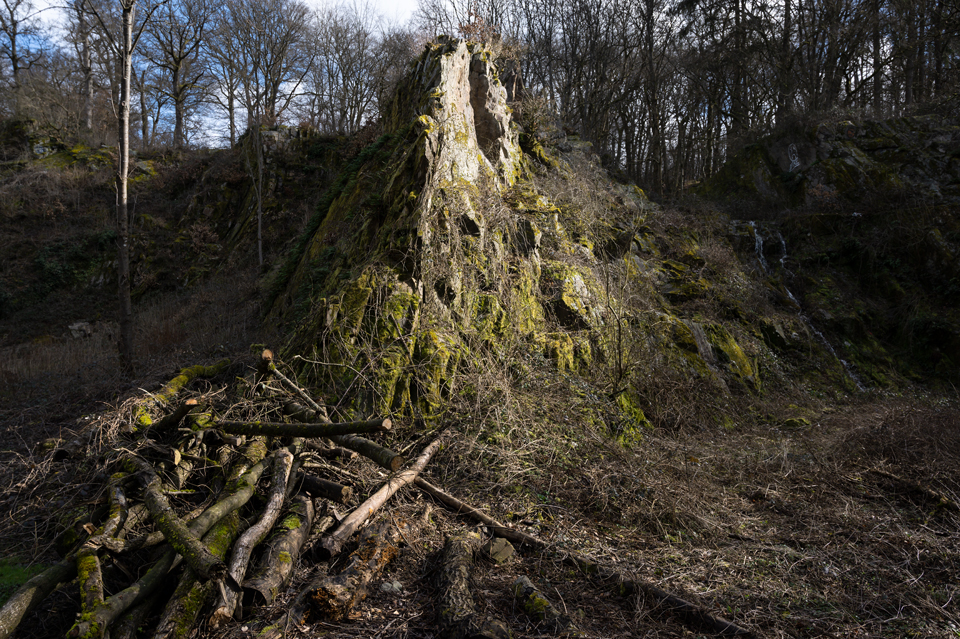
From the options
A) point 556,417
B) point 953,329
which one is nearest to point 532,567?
point 556,417

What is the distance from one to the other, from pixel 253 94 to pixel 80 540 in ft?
A: 64.7

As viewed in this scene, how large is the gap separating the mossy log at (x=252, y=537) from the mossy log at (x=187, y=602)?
9 cm

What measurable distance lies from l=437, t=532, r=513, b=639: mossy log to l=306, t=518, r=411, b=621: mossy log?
442mm

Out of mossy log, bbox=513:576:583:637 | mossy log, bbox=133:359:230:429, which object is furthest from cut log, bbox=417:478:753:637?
mossy log, bbox=133:359:230:429

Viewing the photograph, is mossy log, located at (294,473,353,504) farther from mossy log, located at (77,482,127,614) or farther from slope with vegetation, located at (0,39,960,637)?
mossy log, located at (77,482,127,614)

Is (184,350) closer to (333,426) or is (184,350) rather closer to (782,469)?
(333,426)

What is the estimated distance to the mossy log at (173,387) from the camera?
4.75 m

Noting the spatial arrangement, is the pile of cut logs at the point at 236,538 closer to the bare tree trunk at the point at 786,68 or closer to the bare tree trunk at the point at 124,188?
the bare tree trunk at the point at 124,188

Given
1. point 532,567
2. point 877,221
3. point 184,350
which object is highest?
point 877,221

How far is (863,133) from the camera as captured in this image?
16.4m

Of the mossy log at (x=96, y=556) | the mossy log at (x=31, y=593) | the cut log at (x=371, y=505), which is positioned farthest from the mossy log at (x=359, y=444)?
the mossy log at (x=31, y=593)

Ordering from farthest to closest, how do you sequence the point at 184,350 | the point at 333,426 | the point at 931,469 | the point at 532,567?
1. the point at 184,350
2. the point at 931,469
3. the point at 333,426
4. the point at 532,567

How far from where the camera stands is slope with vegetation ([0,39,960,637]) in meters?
3.15

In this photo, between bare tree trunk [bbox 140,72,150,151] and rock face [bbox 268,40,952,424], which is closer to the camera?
rock face [bbox 268,40,952,424]
